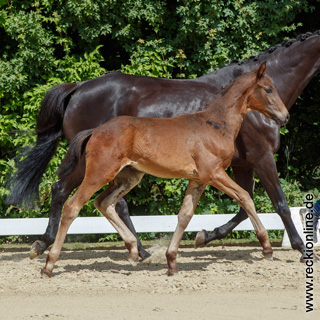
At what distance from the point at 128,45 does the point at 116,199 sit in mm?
4054

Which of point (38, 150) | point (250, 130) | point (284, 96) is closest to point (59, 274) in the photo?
point (38, 150)

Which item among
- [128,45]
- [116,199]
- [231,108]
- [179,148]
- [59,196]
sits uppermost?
[231,108]

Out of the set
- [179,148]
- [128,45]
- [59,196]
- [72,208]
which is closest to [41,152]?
[59,196]

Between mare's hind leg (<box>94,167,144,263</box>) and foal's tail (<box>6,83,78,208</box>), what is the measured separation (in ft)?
4.27

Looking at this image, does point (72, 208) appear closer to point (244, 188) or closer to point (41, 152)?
point (41, 152)

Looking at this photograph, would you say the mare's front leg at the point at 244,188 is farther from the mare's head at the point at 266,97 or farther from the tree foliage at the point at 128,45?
the tree foliage at the point at 128,45

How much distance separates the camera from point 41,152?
6676 millimetres

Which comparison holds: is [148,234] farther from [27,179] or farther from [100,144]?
[100,144]

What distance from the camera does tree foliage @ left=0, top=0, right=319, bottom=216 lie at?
8.54 m

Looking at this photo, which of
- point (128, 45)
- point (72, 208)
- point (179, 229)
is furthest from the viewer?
point (128, 45)

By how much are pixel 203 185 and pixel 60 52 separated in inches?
190

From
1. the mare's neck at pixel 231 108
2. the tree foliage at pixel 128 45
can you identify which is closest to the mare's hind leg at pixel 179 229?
the mare's neck at pixel 231 108

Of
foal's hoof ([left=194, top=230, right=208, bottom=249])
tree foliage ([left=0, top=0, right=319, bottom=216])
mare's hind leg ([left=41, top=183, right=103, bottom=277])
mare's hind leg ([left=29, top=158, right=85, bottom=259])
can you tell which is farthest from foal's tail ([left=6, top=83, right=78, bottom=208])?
foal's hoof ([left=194, top=230, right=208, bottom=249])

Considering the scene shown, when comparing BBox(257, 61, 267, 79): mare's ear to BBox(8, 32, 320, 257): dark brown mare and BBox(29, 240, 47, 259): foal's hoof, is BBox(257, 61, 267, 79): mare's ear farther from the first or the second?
BBox(29, 240, 47, 259): foal's hoof
